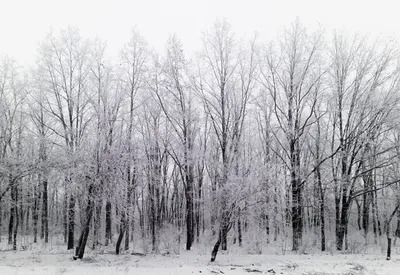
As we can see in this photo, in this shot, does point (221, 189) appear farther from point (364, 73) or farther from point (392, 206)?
point (392, 206)

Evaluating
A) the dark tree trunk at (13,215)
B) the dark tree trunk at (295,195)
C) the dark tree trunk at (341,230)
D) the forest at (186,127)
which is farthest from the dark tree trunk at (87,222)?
the dark tree trunk at (341,230)

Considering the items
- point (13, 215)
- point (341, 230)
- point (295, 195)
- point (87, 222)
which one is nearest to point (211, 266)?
point (87, 222)

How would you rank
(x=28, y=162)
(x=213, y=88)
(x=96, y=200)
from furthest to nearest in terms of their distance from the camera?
1. (x=213, y=88)
2. (x=28, y=162)
3. (x=96, y=200)

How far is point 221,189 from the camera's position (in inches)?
548

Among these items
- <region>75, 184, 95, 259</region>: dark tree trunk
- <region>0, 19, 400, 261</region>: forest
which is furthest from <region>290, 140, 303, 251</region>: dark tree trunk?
<region>75, 184, 95, 259</region>: dark tree trunk

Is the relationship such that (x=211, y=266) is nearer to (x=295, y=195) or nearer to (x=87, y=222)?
(x=87, y=222)

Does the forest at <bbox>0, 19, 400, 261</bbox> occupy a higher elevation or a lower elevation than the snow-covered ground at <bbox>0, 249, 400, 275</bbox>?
higher

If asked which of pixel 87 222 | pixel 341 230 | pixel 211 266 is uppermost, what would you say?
pixel 87 222

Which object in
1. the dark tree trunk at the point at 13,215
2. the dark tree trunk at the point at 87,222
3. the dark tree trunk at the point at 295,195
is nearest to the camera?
the dark tree trunk at the point at 87,222

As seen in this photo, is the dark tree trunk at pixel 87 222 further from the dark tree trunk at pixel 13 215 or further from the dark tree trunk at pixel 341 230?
the dark tree trunk at pixel 341 230

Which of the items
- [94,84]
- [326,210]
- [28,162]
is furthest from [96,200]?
[326,210]

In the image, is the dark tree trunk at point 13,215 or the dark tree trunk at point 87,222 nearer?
the dark tree trunk at point 87,222

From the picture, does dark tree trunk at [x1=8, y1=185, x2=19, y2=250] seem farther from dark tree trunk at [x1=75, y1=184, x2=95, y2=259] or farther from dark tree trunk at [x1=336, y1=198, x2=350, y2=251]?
dark tree trunk at [x1=336, y1=198, x2=350, y2=251]

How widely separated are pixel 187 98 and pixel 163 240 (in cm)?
1038
